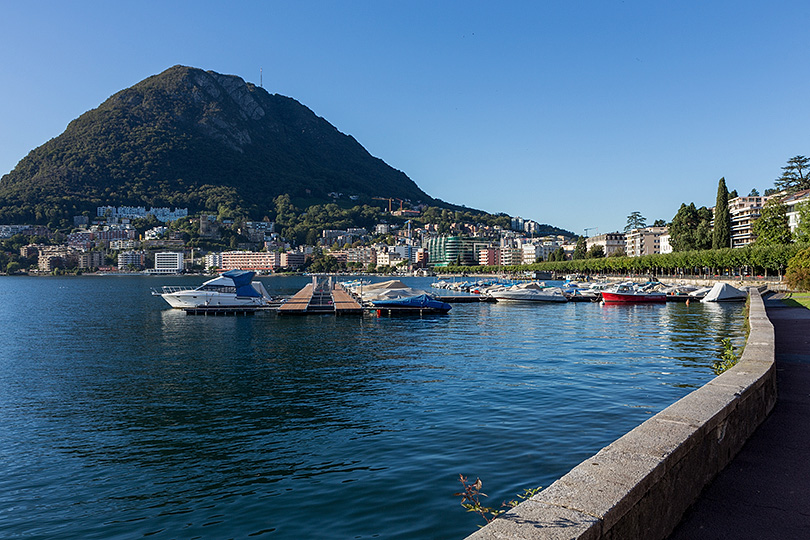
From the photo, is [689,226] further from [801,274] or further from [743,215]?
[801,274]

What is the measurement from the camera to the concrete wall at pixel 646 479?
3.57m

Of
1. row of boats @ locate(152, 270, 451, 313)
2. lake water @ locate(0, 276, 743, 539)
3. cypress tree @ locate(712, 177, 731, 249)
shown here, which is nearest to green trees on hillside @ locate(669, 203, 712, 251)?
cypress tree @ locate(712, 177, 731, 249)

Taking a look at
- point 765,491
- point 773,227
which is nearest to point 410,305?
point 765,491

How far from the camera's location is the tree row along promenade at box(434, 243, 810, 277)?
255 feet

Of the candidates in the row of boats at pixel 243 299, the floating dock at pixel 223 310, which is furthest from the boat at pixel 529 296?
the floating dock at pixel 223 310

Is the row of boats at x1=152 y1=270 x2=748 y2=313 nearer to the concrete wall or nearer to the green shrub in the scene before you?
the green shrub

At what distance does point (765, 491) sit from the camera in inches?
201

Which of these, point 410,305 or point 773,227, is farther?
point 773,227

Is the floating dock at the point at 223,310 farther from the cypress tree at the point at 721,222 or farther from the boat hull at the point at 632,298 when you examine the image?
the cypress tree at the point at 721,222

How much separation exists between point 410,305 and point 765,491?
48279 mm

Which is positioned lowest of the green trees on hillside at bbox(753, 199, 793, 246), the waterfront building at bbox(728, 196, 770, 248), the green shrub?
the green shrub

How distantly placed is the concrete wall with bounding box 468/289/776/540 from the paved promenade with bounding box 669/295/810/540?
4.7 inches

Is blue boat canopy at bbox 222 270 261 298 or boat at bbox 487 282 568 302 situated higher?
blue boat canopy at bbox 222 270 261 298

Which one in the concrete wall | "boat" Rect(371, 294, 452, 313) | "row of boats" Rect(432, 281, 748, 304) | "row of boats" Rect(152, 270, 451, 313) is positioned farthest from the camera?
"row of boats" Rect(432, 281, 748, 304)
